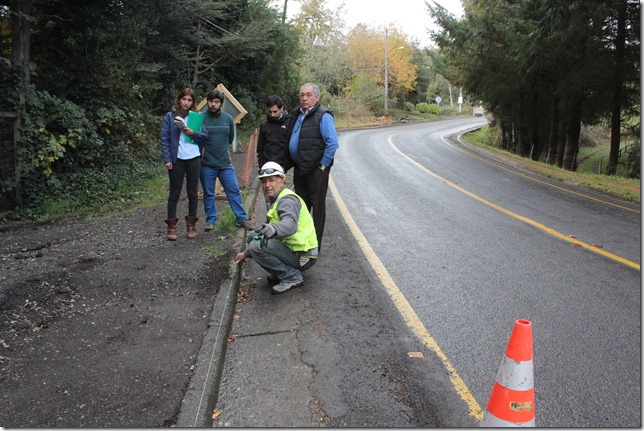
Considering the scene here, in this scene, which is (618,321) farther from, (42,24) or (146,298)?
(42,24)

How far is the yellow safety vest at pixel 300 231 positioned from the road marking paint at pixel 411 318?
100 centimetres

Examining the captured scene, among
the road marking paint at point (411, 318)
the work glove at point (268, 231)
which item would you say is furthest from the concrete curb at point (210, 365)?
the road marking paint at point (411, 318)

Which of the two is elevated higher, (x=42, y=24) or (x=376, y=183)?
(x=42, y=24)

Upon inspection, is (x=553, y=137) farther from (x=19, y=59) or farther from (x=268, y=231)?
(x=268, y=231)

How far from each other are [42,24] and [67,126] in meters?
2.68

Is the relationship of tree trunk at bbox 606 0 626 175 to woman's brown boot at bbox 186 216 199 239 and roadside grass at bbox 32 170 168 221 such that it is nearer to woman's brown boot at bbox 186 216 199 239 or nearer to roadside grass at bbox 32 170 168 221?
roadside grass at bbox 32 170 168 221

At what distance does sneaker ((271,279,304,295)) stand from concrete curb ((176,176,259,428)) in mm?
409

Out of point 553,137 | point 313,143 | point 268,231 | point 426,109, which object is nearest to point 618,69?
point 553,137

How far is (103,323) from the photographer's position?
4.28 metres

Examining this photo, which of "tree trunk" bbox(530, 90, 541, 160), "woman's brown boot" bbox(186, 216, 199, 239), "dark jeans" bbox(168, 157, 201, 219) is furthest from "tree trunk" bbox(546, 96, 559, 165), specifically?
"woman's brown boot" bbox(186, 216, 199, 239)

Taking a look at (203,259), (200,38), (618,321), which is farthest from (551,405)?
(200,38)

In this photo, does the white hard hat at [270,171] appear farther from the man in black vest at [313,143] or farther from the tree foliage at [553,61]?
the tree foliage at [553,61]

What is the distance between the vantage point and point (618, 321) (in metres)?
4.31

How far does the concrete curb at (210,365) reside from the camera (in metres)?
3.06
